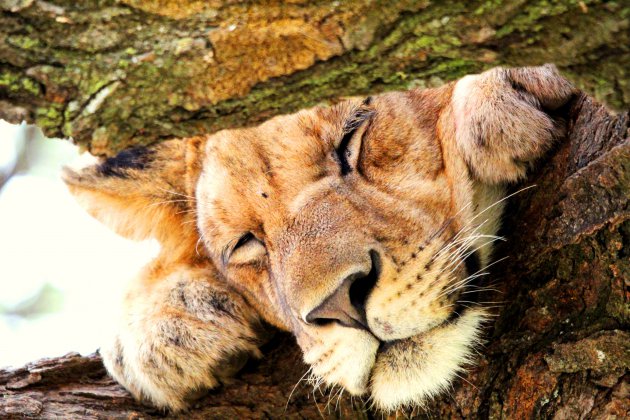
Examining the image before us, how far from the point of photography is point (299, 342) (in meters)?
3.83

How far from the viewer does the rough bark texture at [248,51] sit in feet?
6.52

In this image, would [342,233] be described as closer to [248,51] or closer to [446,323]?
[446,323]

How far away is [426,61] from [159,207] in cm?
322

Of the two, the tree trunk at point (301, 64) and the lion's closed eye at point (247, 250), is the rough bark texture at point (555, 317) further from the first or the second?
the lion's closed eye at point (247, 250)

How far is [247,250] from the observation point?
4406 millimetres

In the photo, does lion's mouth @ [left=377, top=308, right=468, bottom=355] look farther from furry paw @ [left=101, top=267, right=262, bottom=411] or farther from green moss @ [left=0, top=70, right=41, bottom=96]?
green moss @ [left=0, top=70, right=41, bottom=96]

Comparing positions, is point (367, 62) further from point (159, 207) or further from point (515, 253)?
point (159, 207)

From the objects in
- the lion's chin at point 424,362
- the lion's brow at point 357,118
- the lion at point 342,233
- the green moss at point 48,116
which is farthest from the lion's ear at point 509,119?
the green moss at point 48,116

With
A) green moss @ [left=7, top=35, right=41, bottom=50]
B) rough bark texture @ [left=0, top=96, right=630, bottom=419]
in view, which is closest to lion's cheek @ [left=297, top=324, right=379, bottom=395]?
rough bark texture @ [left=0, top=96, right=630, bottom=419]

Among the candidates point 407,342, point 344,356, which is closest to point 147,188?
point 344,356

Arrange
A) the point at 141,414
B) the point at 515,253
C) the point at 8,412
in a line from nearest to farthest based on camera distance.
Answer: the point at 515,253, the point at 8,412, the point at 141,414

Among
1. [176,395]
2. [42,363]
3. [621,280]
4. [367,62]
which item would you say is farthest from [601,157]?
[42,363]

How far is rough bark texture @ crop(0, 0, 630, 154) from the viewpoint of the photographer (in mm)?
1988

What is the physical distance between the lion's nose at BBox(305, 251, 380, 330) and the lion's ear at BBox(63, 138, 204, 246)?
1692mm
